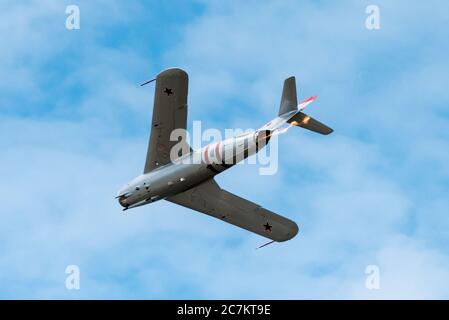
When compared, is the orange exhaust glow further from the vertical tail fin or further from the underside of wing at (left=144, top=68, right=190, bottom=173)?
the underside of wing at (left=144, top=68, right=190, bottom=173)

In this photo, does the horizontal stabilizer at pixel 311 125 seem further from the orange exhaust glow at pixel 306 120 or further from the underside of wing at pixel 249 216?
the underside of wing at pixel 249 216

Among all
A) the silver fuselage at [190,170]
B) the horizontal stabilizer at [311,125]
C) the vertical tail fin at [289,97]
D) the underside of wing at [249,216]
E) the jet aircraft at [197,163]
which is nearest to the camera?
the silver fuselage at [190,170]

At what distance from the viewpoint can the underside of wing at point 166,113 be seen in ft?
191

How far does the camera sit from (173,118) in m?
59.2

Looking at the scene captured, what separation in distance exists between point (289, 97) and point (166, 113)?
752 cm

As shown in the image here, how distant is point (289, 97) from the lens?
59.7 metres

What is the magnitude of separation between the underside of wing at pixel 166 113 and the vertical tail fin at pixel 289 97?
6.06 meters

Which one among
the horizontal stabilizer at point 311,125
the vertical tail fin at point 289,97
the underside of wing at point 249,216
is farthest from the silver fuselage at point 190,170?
the horizontal stabilizer at point 311,125

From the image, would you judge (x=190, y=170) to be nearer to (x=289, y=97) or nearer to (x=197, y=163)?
(x=197, y=163)

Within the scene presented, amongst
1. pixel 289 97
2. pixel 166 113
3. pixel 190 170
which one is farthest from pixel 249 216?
pixel 166 113
